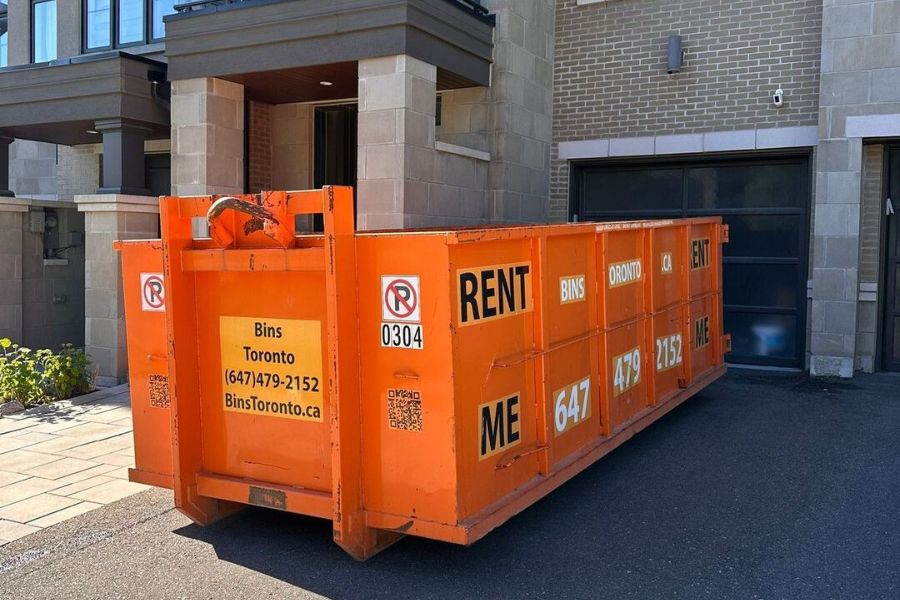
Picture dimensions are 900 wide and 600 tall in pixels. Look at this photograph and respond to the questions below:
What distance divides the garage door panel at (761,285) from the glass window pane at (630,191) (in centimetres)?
121

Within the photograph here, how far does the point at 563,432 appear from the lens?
5.43m

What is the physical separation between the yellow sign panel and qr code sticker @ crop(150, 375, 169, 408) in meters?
0.52

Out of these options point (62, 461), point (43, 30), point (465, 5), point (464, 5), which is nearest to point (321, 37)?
point (464, 5)

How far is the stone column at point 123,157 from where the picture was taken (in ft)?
33.9

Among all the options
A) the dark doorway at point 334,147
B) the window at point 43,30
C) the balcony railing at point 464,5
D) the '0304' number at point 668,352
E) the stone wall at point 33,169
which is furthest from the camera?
the stone wall at point 33,169

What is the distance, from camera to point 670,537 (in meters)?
5.00

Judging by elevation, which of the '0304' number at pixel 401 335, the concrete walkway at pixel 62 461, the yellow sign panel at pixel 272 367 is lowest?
the concrete walkway at pixel 62 461

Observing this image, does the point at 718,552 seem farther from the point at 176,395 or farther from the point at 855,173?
the point at 855,173

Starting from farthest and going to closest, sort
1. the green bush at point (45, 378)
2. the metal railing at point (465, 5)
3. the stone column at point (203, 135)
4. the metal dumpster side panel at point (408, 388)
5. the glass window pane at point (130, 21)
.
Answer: the glass window pane at point (130, 21)
the stone column at point (203, 135)
the metal railing at point (465, 5)
the green bush at point (45, 378)
the metal dumpster side panel at point (408, 388)

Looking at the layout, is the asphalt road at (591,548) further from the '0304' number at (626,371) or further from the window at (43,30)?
the window at (43,30)

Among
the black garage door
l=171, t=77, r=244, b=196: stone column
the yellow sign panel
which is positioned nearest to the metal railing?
l=171, t=77, r=244, b=196: stone column

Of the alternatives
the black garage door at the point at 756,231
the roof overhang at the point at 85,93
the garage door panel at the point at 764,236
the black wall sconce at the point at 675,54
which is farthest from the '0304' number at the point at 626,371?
the roof overhang at the point at 85,93

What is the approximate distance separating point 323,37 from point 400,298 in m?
5.88

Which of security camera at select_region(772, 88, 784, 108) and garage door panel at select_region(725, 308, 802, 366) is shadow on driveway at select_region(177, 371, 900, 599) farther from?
security camera at select_region(772, 88, 784, 108)
